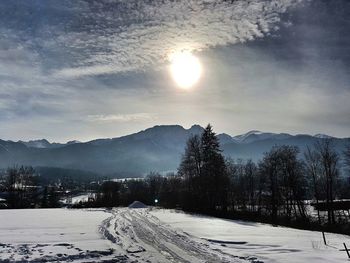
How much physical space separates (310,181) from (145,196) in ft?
198

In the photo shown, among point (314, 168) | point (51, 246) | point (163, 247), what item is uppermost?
→ point (314, 168)

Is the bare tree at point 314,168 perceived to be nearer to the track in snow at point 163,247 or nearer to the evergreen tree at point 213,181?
the evergreen tree at point 213,181

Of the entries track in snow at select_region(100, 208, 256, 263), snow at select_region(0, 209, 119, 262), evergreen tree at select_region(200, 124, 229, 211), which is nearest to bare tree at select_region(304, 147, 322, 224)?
evergreen tree at select_region(200, 124, 229, 211)

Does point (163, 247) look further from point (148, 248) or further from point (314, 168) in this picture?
point (314, 168)

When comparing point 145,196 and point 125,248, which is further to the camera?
point 145,196

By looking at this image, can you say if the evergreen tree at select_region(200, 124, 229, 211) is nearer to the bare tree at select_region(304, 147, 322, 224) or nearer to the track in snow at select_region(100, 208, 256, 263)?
the bare tree at select_region(304, 147, 322, 224)

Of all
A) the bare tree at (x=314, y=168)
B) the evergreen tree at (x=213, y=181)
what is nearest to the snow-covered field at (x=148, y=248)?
the evergreen tree at (x=213, y=181)

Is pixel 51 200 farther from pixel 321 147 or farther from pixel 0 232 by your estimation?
pixel 0 232

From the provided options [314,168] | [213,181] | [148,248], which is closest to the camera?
[148,248]

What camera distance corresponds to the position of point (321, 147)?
64.0 m

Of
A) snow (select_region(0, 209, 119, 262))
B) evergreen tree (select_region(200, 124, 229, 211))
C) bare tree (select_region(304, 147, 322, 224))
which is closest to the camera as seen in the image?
snow (select_region(0, 209, 119, 262))

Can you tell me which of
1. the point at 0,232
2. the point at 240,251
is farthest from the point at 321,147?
the point at 0,232

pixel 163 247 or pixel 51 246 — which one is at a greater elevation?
pixel 51 246

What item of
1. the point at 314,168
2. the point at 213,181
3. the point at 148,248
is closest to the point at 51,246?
the point at 148,248
